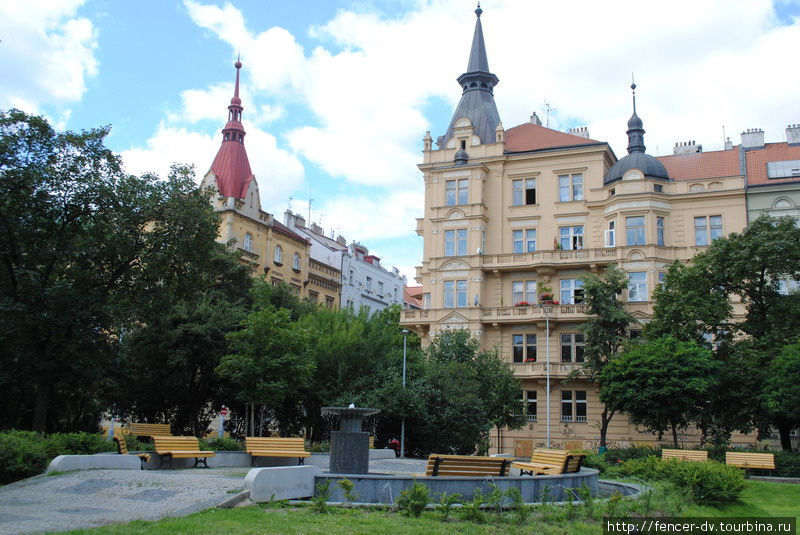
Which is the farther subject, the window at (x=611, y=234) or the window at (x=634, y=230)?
the window at (x=611, y=234)

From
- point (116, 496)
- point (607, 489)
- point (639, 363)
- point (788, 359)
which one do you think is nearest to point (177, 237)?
point (116, 496)

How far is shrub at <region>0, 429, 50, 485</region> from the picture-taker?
16562 millimetres

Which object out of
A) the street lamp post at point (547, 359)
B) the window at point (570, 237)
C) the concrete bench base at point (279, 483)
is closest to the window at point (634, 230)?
the window at point (570, 237)

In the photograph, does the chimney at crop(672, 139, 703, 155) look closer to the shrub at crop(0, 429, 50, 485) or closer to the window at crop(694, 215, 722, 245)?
the window at crop(694, 215, 722, 245)

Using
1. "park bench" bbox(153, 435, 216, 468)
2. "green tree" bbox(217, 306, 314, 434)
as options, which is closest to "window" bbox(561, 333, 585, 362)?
"green tree" bbox(217, 306, 314, 434)

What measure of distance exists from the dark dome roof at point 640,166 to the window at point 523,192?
5.03 metres

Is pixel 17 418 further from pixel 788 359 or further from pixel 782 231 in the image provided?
pixel 782 231

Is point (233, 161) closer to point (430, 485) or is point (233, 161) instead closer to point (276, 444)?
point (276, 444)

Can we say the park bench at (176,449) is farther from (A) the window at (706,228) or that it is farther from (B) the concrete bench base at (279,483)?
(A) the window at (706,228)

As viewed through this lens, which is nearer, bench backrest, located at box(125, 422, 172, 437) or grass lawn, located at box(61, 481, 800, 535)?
grass lawn, located at box(61, 481, 800, 535)

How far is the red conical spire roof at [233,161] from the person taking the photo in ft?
185

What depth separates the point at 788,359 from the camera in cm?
2980

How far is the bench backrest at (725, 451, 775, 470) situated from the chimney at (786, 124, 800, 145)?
30.2 m

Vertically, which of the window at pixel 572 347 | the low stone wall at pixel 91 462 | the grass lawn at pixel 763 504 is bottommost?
the grass lawn at pixel 763 504
